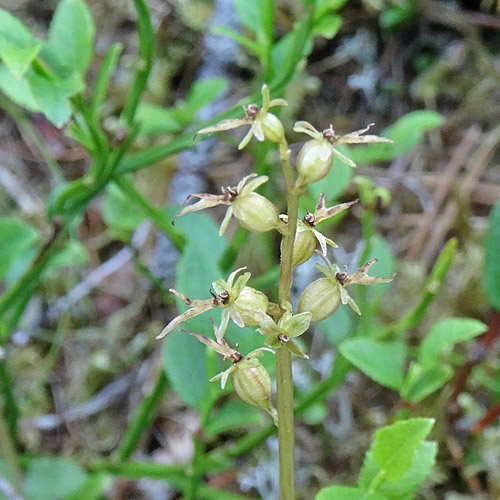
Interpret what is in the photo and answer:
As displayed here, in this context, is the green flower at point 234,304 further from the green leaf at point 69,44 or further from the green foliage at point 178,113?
the green foliage at point 178,113

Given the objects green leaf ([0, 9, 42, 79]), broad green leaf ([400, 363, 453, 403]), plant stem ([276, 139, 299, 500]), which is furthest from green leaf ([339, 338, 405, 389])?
green leaf ([0, 9, 42, 79])

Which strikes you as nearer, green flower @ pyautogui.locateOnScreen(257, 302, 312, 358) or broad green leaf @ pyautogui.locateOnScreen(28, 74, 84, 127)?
green flower @ pyautogui.locateOnScreen(257, 302, 312, 358)

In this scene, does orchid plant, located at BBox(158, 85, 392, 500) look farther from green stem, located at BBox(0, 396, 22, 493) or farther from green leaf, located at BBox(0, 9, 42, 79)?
green stem, located at BBox(0, 396, 22, 493)

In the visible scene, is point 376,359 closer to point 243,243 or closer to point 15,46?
point 243,243

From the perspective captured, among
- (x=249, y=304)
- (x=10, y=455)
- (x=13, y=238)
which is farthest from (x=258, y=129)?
(x=10, y=455)

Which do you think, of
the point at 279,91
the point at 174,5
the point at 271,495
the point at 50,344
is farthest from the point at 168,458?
the point at 174,5

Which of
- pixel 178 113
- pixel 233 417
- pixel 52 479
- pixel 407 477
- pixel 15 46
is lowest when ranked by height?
pixel 52 479

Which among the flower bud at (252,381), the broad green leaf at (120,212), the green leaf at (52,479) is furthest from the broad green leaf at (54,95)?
the green leaf at (52,479)

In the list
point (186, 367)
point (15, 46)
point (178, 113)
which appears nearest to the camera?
point (15, 46)
